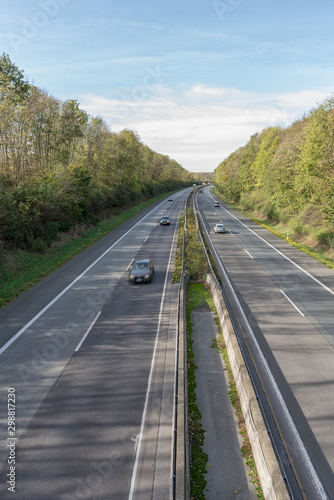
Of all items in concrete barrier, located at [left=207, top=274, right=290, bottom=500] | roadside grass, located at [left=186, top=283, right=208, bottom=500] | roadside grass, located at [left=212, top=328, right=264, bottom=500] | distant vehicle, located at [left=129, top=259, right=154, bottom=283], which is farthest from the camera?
distant vehicle, located at [left=129, top=259, right=154, bottom=283]

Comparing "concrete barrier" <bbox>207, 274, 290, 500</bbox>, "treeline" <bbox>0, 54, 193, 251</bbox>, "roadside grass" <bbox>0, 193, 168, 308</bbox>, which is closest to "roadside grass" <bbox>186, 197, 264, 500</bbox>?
"concrete barrier" <bbox>207, 274, 290, 500</bbox>

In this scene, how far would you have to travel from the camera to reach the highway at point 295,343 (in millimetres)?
8047

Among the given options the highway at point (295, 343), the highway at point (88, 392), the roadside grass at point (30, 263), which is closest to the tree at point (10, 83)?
the roadside grass at point (30, 263)

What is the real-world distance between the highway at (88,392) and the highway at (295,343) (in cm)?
333

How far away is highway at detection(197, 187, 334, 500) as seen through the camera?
26.4ft

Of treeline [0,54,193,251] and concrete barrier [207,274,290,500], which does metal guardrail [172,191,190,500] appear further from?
treeline [0,54,193,251]

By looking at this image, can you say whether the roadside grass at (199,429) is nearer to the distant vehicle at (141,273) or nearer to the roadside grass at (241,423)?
the roadside grass at (241,423)

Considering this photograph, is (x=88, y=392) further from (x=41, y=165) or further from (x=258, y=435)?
(x=41, y=165)

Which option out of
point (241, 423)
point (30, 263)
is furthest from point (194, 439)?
point (30, 263)

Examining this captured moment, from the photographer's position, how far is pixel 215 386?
1070cm

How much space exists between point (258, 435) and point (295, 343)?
662cm

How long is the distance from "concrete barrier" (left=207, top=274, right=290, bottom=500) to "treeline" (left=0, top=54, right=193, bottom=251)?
61.3 ft

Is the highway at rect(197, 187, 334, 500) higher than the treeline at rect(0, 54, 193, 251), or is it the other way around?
the treeline at rect(0, 54, 193, 251)

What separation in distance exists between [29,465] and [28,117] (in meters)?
31.2
